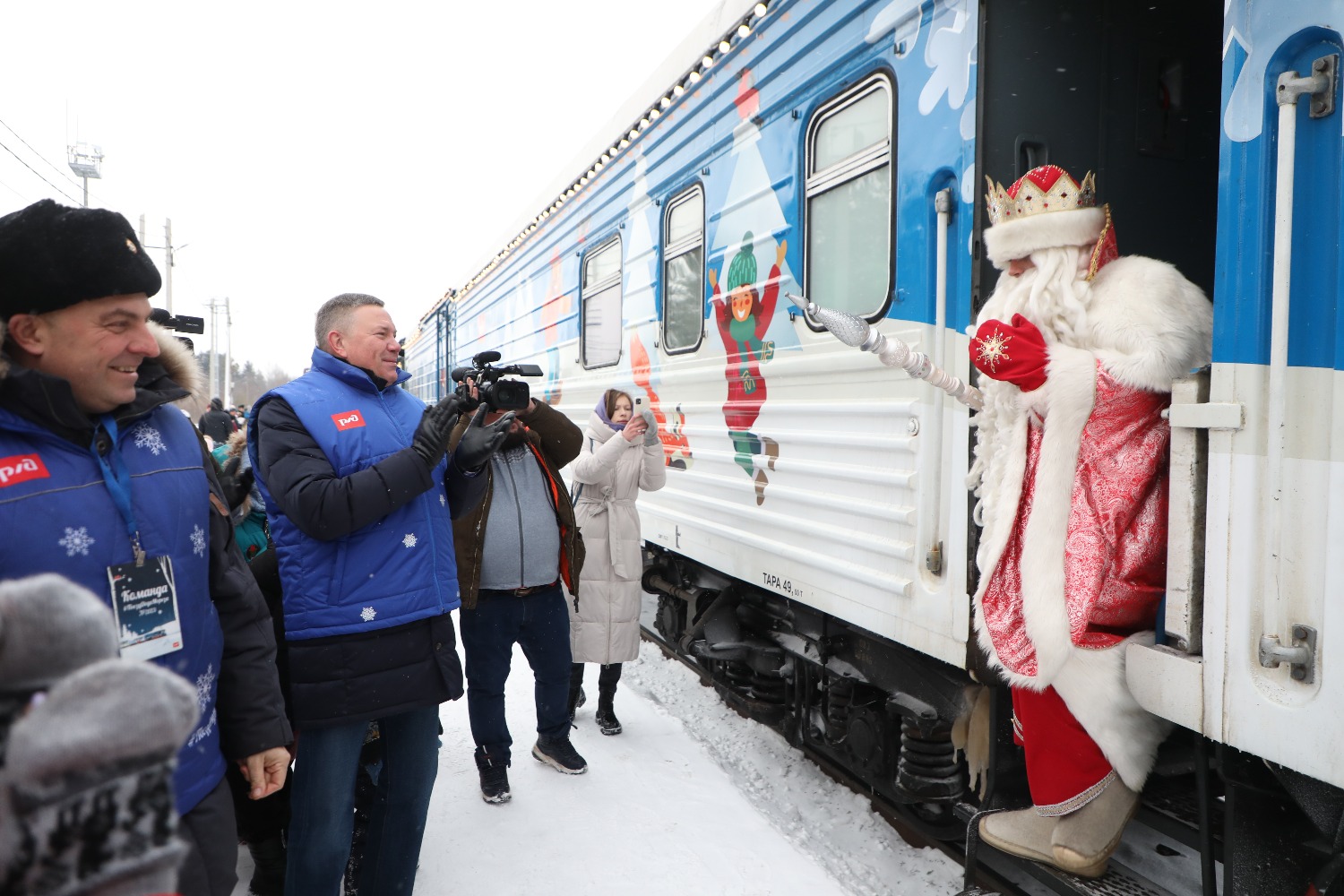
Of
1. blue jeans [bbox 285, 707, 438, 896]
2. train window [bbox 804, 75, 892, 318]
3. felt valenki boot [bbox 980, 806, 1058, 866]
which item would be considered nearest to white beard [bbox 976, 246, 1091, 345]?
train window [bbox 804, 75, 892, 318]

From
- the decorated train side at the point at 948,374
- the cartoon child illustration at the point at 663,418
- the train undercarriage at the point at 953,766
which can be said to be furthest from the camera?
the cartoon child illustration at the point at 663,418

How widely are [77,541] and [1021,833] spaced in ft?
7.34

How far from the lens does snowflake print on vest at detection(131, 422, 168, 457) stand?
150 centimetres

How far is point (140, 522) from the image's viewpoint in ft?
4.70

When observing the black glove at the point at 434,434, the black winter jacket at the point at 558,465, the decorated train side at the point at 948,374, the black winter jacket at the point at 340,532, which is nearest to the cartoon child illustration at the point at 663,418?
the decorated train side at the point at 948,374

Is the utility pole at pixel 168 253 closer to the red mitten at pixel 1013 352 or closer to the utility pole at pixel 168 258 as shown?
the utility pole at pixel 168 258

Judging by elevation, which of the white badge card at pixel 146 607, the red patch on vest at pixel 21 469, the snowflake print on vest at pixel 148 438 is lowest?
the white badge card at pixel 146 607

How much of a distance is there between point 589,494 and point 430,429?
1.79 metres

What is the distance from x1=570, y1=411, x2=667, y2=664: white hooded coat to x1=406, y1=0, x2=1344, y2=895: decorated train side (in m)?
0.39

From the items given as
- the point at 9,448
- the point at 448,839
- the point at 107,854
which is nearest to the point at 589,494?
the point at 448,839

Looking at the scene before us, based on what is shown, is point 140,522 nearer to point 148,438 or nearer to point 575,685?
point 148,438

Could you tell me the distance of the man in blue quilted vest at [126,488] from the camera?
4.33 feet

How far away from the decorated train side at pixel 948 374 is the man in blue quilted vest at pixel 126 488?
4.69 feet

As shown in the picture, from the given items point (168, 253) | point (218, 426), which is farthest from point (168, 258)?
point (218, 426)
